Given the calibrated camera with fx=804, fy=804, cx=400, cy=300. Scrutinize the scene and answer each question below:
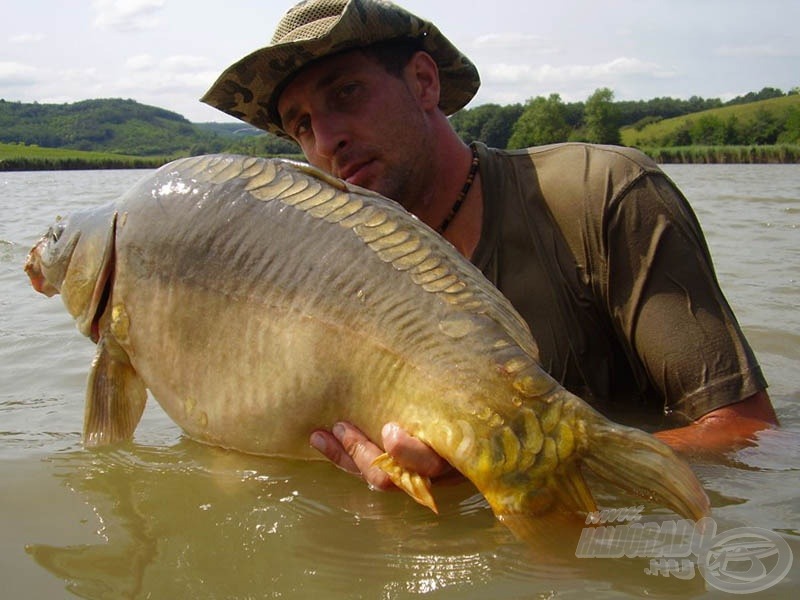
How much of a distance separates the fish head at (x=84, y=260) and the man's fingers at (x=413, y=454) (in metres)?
1.18

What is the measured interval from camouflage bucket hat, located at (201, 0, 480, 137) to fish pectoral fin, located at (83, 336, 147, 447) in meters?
1.27

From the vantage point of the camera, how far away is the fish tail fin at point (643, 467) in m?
1.75

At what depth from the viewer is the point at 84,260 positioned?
8.75ft

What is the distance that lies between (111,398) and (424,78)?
6.02 ft

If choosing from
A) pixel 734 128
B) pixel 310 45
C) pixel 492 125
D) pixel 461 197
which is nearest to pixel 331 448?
pixel 461 197

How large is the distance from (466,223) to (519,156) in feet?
1.17

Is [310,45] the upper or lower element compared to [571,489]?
upper

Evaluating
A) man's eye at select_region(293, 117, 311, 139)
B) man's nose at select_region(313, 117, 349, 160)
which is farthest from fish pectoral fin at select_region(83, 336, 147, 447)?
man's eye at select_region(293, 117, 311, 139)

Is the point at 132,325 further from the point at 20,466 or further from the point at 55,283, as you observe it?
the point at 20,466

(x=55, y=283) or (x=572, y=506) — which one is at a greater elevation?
(x=55, y=283)

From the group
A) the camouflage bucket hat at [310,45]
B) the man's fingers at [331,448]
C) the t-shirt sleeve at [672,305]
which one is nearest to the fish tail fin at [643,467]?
the man's fingers at [331,448]

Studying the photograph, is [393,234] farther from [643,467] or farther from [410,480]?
[643,467]

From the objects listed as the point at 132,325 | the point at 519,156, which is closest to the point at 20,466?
the point at 132,325

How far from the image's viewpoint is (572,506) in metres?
1.91
